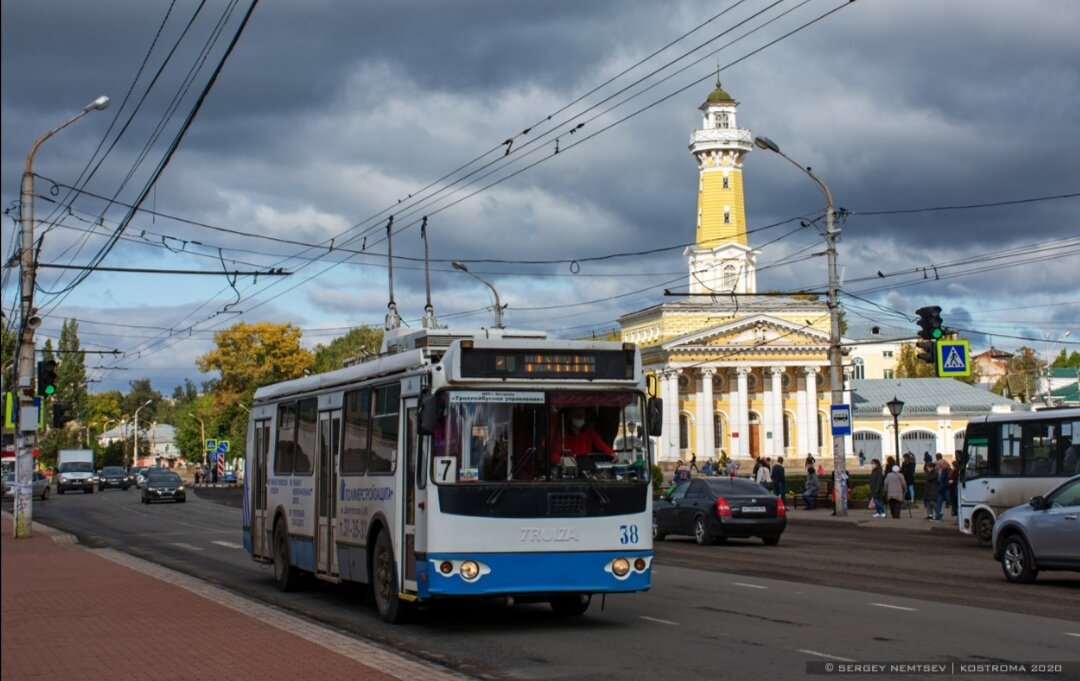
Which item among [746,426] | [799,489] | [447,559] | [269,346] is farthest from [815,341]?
[447,559]

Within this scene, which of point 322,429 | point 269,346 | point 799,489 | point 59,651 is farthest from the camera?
point 269,346

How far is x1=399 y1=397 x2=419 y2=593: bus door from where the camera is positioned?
1360 cm

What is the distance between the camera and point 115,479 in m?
88.6

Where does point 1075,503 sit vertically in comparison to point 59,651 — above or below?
above

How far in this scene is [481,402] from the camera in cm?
1341

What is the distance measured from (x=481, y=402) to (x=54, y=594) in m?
7.10

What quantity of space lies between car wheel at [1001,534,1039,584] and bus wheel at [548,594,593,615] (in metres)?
6.74

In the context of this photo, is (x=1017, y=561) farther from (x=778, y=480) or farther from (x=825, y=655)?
(x=778, y=480)

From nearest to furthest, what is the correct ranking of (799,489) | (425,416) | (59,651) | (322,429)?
(59,651) < (425,416) < (322,429) < (799,489)

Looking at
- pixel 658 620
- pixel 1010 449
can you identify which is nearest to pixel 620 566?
pixel 658 620

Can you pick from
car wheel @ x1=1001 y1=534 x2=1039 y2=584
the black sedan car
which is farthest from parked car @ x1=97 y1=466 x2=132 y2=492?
car wheel @ x1=1001 y1=534 x2=1039 y2=584

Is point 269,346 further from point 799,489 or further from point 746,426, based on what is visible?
point 799,489

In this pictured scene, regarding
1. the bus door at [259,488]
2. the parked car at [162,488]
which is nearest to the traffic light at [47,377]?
the bus door at [259,488]

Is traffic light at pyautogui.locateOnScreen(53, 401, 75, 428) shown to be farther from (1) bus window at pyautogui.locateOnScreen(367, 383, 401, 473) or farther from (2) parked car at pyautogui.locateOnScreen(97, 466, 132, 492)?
(2) parked car at pyautogui.locateOnScreen(97, 466, 132, 492)
